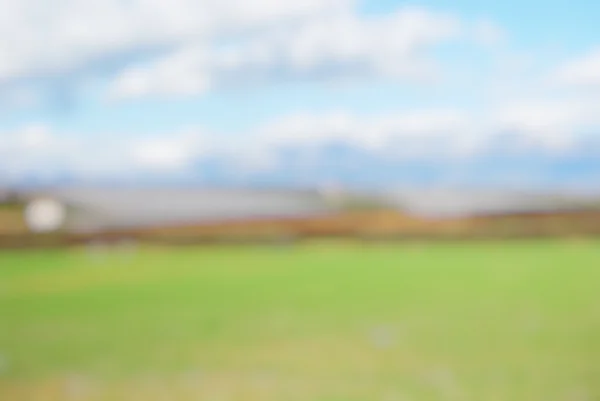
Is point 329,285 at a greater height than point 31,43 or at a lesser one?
lesser

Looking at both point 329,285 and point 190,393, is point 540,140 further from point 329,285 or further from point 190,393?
point 190,393

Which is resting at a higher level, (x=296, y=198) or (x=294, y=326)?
(x=296, y=198)

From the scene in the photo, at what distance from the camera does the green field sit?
136cm

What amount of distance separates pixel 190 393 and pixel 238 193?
314 millimetres

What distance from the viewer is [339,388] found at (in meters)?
1.37

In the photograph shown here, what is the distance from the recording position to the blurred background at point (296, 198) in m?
1.37

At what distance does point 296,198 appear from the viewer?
1.40 meters

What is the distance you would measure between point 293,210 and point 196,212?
15 centimetres

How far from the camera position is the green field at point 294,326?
4.46 feet

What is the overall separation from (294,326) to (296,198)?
198 mm


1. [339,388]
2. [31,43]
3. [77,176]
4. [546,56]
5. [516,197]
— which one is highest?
[31,43]

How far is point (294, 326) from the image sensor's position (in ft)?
4.58

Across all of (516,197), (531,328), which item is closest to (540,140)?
(516,197)

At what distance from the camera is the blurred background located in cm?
137
